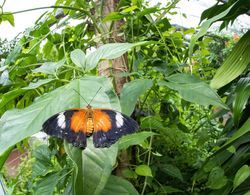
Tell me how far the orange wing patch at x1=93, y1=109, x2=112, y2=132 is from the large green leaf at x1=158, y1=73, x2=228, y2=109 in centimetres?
13

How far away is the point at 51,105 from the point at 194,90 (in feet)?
0.63

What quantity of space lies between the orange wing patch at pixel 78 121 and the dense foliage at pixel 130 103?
1cm

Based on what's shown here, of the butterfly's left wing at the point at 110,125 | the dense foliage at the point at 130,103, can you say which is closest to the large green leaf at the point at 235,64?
the dense foliage at the point at 130,103

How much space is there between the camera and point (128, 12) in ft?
2.35

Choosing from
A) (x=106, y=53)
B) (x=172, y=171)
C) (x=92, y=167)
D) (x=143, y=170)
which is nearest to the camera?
(x=92, y=167)

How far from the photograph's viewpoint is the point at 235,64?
62 centimetres

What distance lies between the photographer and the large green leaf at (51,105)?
0.37m

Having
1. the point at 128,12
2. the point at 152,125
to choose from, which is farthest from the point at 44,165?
the point at 128,12

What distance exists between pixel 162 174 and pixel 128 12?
33 centimetres

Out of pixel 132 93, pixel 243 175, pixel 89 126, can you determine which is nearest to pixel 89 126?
pixel 89 126

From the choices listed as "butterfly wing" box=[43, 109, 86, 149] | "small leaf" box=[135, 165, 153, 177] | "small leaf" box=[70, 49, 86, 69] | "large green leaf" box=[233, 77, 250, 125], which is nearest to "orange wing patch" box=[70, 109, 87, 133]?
"butterfly wing" box=[43, 109, 86, 149]

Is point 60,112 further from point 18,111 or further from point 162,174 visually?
point 162,174

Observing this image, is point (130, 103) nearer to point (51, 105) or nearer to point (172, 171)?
point (51, 105)

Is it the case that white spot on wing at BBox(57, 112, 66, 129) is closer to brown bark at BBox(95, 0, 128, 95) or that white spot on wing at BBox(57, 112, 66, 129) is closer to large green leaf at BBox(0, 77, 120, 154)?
large green leaf at BBox(0, 77, 120, 154)
